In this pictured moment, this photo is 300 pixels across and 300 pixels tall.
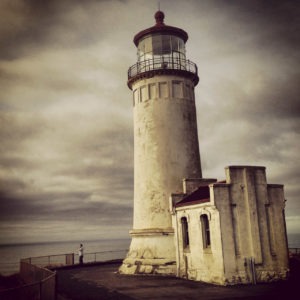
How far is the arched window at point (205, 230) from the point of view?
65.3 ft

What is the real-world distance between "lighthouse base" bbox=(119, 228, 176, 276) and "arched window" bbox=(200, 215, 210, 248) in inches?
139

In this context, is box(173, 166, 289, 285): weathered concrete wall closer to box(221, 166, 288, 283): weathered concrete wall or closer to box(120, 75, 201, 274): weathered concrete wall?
box(221, 166, 288, 283): weathered concrete wall

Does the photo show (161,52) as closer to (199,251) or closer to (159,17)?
(159,17)

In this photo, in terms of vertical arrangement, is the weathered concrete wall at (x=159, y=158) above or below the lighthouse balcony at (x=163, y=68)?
below

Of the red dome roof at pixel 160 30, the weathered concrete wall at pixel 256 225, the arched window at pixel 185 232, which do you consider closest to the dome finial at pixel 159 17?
the red dome roof at pixel 160 30

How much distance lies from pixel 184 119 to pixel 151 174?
186 inches

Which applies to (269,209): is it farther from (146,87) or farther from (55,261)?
(55,261)

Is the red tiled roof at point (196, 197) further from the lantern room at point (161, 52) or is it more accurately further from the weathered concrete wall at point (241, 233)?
the lantern room at point (161, 52)

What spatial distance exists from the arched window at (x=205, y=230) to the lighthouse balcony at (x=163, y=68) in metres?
11.1

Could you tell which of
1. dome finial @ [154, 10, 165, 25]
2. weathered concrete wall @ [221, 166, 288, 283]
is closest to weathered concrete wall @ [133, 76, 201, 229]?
dome finial @ [154, 10, 165, 25]

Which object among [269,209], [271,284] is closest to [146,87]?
[269,209]

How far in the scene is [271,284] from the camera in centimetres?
1780

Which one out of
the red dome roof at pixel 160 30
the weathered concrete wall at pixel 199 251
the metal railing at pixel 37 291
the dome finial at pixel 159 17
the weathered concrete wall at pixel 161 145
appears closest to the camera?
the metal railing at pixel 37 291

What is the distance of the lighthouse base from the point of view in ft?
73.5
